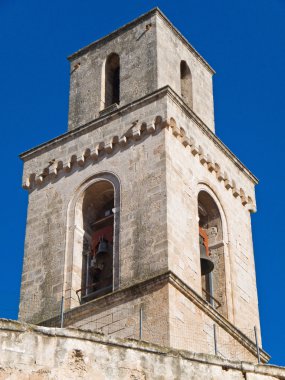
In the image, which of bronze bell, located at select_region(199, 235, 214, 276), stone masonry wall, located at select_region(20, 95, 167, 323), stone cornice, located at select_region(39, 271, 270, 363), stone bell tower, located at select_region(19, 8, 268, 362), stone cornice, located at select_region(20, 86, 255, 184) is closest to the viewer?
stone cornice, located at select_region(39, 271, 270, 363)

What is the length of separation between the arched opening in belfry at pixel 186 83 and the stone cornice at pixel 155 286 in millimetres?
6236

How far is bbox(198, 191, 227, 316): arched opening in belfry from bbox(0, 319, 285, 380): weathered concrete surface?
11.9 meters

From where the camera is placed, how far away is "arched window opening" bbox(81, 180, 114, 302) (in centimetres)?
2225

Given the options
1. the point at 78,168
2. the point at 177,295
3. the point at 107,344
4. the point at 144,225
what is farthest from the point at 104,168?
the point at 107,344

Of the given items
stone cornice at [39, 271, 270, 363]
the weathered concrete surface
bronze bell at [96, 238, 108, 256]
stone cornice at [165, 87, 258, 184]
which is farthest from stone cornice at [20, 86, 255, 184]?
the weathered concrete surface

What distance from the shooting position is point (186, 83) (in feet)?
84.8

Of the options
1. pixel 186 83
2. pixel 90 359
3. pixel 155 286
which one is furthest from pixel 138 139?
pixel 90 359

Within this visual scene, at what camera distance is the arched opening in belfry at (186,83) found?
25484 mm

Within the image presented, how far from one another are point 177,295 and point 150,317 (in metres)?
0.73

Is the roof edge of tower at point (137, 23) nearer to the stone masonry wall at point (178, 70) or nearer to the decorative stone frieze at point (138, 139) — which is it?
the stone masonry wall at point (178, 70)

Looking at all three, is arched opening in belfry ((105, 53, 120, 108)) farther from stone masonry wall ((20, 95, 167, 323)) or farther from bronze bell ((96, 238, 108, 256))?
bronze bell ((96, 238, 108, 256))

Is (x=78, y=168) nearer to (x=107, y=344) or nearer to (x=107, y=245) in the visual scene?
(x=107, y=245)

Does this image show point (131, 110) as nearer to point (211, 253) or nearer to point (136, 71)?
point (136, 71)

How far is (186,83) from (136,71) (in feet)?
5.65
